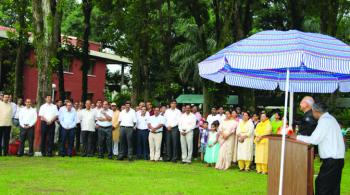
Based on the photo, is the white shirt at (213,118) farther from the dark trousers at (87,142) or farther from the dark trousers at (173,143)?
the dark trousers at (87,142)

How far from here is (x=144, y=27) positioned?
23625 mm

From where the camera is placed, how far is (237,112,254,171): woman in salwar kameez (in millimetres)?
15766

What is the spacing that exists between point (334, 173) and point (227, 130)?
839cm

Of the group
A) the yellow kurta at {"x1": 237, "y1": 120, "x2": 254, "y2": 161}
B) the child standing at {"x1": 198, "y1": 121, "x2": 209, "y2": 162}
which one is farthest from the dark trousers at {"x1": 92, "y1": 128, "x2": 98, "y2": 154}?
the yellow kurta at {"x1": 237, "y1": 120, "x2": 254, "y2": 161}

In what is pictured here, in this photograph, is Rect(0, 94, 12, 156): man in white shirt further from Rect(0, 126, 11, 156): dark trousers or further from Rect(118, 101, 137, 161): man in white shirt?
Rect(118, 101, 137, 161): man in white shirt

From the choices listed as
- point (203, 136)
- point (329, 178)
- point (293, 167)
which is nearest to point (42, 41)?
point (203, 136)

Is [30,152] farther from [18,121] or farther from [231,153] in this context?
[231,153]

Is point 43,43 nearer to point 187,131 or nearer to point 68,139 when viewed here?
point 68,139

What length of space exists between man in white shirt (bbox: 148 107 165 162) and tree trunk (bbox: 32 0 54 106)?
12.4ft

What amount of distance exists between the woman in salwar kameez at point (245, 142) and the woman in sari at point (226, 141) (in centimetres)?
27

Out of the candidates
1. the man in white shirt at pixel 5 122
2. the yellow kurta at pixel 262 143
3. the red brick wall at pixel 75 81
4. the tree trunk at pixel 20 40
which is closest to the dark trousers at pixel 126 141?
the man in white shirt at pixel 5 122

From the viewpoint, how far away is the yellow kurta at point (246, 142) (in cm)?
1574

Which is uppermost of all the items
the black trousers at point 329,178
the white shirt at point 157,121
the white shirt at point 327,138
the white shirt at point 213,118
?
the white shirt at point 213,118

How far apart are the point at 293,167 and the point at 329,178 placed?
0.54 m
